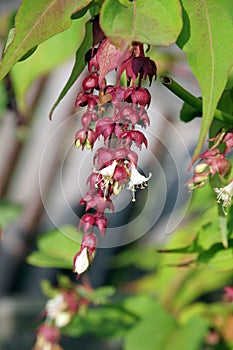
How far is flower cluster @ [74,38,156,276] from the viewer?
0.38 metres

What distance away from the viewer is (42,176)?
72cm

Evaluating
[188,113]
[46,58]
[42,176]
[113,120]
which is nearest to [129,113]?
[113,120]

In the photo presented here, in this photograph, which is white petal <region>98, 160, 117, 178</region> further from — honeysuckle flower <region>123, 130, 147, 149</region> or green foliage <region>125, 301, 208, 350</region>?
green foliage <region>125, 301, 208, 350</region>

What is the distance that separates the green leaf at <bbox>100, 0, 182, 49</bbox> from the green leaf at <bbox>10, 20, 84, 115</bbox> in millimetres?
485

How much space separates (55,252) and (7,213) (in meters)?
0.09

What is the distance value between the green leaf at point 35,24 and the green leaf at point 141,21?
22 millimetres

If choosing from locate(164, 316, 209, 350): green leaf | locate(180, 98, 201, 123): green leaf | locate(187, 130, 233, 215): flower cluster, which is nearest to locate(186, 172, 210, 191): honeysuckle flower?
locate(187, 130, 233, 215): flower cluster

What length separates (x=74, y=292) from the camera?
92 cm

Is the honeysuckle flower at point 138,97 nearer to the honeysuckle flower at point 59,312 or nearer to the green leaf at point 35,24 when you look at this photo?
Answer: the green leaf at point 35,24

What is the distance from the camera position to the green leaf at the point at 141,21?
1.11 ft

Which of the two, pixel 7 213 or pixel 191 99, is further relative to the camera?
pixel 7 213

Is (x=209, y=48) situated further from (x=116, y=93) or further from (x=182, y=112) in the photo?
(x=182, y=112)

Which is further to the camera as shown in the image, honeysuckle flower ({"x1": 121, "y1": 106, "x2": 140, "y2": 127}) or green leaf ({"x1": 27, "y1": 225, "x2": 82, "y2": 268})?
green leaf ({"x1": 27, "y1": 225, "x2": 82, "y2": 268})

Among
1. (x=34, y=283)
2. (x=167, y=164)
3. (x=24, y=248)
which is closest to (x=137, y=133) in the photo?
(x=167, y=164)
